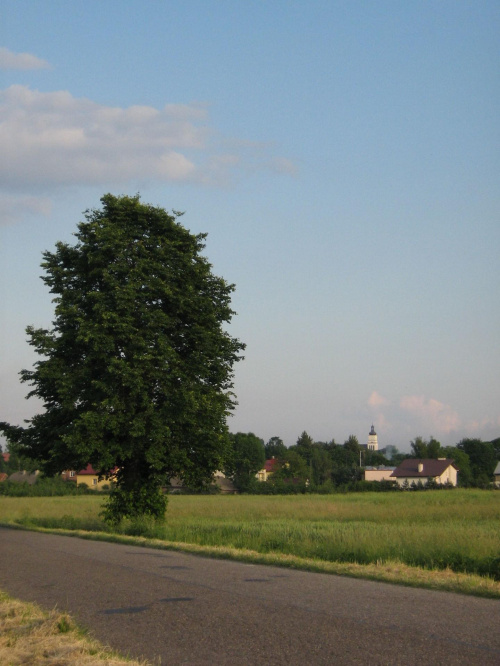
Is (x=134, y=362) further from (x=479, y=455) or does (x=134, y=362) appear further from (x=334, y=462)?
(x=479, y=455)

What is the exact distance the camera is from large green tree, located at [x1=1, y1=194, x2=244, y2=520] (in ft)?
87.5

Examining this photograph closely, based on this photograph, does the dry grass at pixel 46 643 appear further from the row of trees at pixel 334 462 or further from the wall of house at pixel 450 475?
the wall of house at pixel 450 475

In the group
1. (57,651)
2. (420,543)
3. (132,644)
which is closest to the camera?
(57,651)

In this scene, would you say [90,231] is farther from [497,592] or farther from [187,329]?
[497,592]

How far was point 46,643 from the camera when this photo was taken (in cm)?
753

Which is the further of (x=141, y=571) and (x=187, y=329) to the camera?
(x=187, y=329)

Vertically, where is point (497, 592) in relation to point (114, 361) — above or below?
below

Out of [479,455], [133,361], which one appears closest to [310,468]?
[479,455]

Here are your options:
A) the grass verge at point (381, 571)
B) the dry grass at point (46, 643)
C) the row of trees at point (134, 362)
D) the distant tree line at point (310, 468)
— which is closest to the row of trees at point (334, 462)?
the distant tree line at point (310, 468)

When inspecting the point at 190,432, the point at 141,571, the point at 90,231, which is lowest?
the point at 141,571

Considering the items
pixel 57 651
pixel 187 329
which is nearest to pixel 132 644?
pixel 57 651

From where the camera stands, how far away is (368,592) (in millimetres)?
10844

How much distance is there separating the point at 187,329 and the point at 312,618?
68.0 feet

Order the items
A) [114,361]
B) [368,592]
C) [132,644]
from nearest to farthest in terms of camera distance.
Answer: [132,644] → [368,592] → [114,361]
